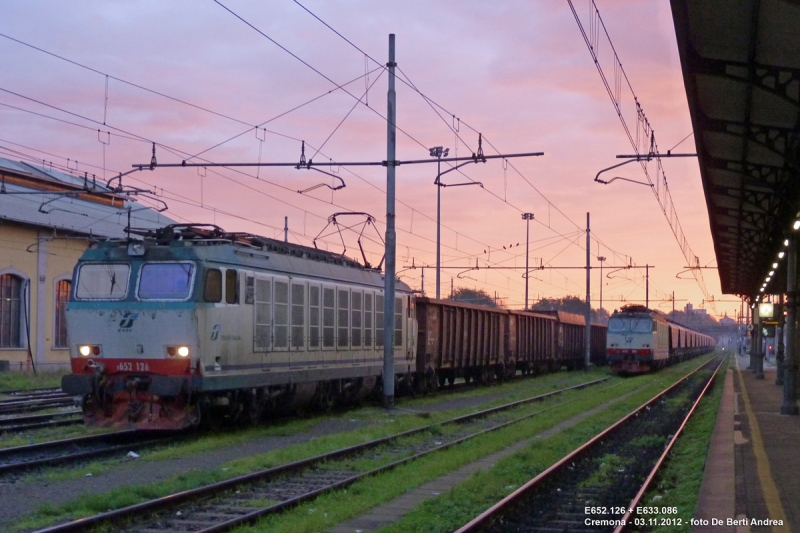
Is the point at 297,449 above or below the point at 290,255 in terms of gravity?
below

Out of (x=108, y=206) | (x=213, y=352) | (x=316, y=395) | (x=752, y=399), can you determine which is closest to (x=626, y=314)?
(x=752, y=399)

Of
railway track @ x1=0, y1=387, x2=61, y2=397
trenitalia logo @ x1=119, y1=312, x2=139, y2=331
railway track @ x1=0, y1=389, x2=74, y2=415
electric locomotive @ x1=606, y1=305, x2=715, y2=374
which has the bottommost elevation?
railway track @ x1=0, y1=387, x2=61, y2=397

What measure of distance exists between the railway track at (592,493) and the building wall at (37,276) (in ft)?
86.0

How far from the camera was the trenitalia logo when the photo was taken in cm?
1504

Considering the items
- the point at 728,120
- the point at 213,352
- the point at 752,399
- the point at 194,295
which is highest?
the point at 728,120

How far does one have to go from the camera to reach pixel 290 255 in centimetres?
1833

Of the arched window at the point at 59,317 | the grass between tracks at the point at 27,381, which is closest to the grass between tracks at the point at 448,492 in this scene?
the grass between tracks at the point at 27,381

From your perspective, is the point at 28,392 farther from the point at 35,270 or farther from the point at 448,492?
the point at 448,492

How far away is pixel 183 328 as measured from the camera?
579 inches

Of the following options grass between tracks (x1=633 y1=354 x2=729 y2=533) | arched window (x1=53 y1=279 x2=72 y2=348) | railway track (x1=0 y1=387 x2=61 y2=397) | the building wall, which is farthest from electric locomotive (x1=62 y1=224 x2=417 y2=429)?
arched window (x1=53 y1=279 x2=72 y2=348)

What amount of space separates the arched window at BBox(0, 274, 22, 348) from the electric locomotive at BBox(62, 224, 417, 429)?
22462 millimetres

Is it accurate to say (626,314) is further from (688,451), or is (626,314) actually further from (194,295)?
(194,295)

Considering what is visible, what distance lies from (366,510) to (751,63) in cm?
758

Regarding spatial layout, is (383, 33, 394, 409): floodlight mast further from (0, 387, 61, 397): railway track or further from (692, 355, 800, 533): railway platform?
(0, 387, 61, 397): railway track
